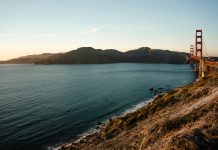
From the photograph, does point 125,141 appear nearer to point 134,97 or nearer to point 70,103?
point 70,103

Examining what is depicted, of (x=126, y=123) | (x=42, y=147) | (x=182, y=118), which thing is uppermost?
(x=182, y=118)

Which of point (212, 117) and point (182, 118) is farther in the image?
point (182, 118)

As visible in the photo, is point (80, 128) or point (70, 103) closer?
point (80, 128)

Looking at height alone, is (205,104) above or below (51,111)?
above

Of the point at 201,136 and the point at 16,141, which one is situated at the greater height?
the point at 201,136

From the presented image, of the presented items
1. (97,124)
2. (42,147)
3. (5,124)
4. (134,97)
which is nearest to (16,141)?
(42,147)

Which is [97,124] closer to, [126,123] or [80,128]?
[80,128]

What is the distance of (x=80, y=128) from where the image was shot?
→ 36312mm

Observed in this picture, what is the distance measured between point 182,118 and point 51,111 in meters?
30.5

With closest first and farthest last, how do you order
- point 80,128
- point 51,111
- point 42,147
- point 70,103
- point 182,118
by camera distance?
1. point 182,118
2. point 42,147
3. point 80,128
4. point 51,111
5. point 70,103

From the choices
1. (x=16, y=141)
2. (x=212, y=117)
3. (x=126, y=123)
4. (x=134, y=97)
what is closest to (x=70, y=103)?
(x=134, y=97)

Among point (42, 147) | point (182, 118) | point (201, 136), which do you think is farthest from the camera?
point (42, 147)

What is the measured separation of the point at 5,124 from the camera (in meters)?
38.2

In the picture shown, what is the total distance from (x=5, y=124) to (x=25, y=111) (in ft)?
26.3
